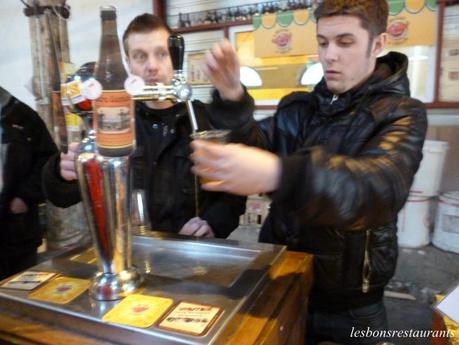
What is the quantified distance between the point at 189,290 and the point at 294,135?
0.69m

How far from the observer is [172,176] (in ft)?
4.44

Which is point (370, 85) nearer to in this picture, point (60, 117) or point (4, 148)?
point (60, 117)

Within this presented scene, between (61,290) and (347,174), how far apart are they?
23.3 inches

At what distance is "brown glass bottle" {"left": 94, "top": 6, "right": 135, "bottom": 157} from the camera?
654 millimetres

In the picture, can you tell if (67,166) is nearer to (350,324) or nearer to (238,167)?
(238,167)

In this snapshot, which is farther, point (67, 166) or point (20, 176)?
point (20, 176)

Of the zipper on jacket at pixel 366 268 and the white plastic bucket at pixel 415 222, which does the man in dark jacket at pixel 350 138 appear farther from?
the white plastic bucket at pixel 415 222

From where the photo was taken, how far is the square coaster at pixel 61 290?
2.35ft

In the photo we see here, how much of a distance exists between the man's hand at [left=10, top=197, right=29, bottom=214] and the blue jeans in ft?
3.93

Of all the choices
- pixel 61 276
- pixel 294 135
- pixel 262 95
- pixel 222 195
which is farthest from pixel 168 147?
pixel 262 95

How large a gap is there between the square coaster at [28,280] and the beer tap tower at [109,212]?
124 mm

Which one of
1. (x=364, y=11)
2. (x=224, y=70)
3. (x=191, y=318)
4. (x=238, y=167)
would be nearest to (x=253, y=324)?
(x=191, y=318)

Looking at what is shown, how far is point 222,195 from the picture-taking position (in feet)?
4.45

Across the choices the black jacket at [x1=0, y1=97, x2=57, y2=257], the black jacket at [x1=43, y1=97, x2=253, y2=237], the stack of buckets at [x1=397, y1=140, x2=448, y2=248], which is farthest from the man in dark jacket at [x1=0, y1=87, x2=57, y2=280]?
the stack of buckets at [x1=397, y1=140, x2=448, y2=248]
